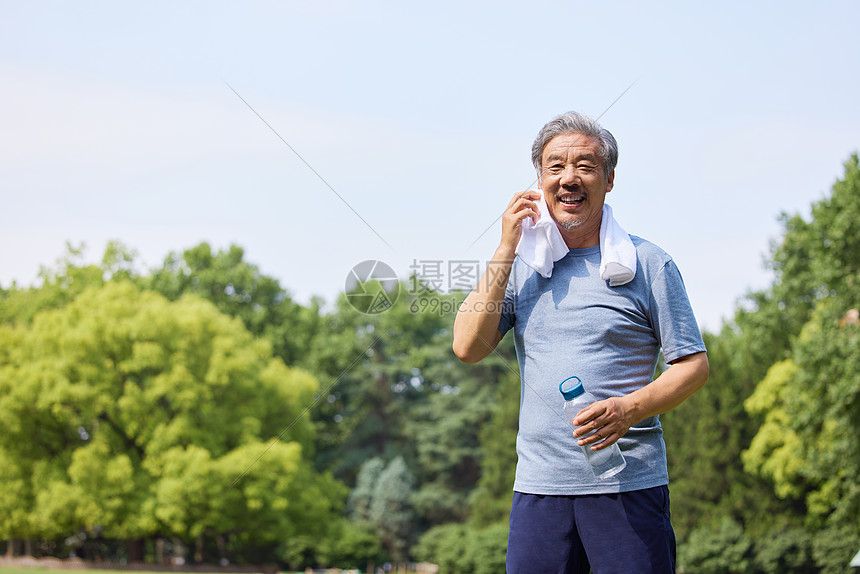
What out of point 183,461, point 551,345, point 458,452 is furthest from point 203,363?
point 551,345

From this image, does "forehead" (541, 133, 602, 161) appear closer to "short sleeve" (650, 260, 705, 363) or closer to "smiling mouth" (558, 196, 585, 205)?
"smiling mouth" (558, 196, 585, 205)

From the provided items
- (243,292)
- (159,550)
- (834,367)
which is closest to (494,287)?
(834,367)

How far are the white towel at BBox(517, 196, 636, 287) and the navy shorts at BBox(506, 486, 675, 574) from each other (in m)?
0.66

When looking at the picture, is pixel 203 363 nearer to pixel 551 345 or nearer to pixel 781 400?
pixel 781 400

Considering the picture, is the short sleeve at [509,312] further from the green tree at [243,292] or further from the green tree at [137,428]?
the green tree at [243,292]

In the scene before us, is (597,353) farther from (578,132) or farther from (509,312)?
(578,132)

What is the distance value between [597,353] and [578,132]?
0.72m

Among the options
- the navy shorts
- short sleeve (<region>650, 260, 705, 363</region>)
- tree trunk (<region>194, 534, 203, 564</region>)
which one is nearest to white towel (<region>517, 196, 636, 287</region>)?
short sleeve (<region>650, 260, 705, 363</region>)

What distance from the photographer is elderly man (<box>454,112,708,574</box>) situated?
96.2 inches

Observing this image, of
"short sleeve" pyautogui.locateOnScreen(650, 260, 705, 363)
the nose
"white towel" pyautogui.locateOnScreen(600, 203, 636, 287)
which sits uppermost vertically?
the nose

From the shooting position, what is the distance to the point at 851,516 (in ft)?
73.7

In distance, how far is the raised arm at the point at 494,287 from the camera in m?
2.62

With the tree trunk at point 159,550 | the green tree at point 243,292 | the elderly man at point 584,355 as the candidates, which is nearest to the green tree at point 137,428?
the tree trunk at point 159,550

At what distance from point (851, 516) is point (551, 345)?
76.9 ft
